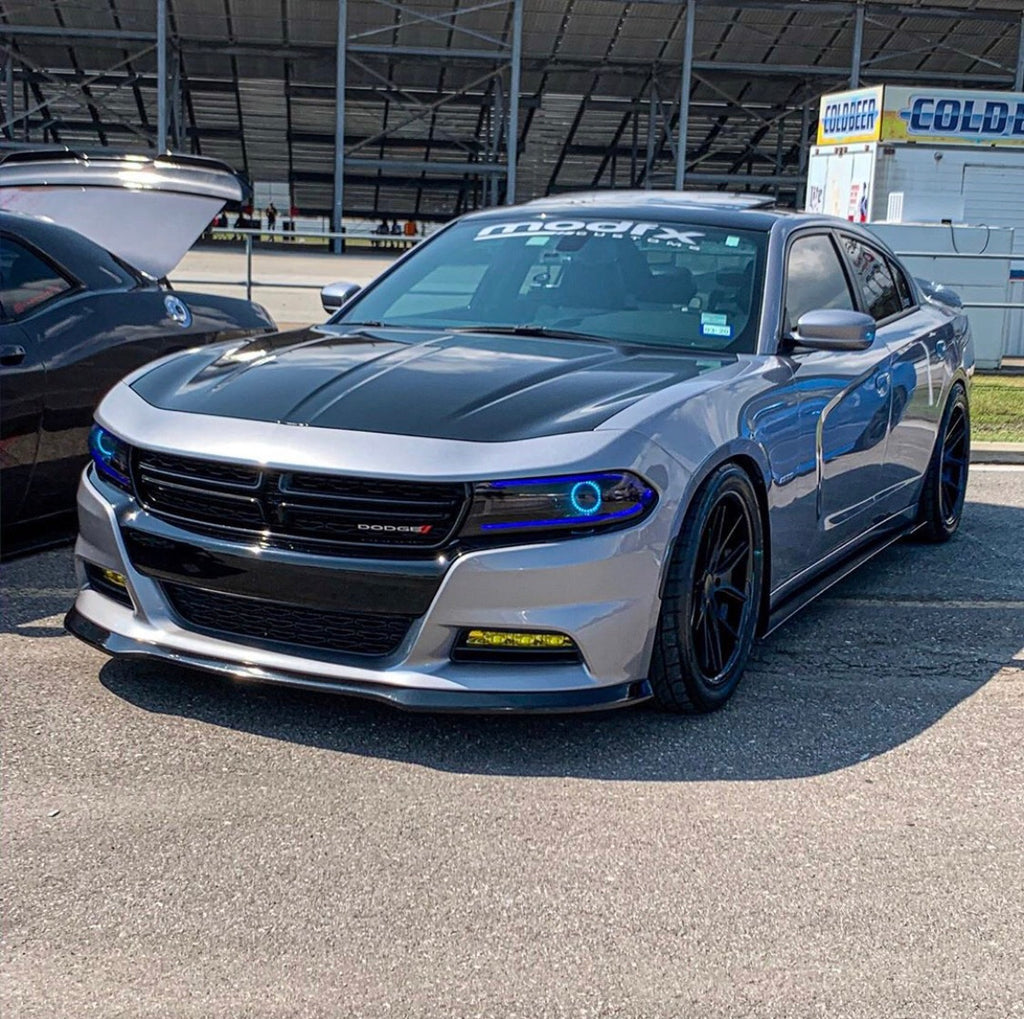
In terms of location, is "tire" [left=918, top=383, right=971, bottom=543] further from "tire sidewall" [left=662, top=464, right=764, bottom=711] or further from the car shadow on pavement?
"tire sidewall" [left=662, top=464, right=764, bottom=711]

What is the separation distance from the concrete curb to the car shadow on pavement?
4041mm

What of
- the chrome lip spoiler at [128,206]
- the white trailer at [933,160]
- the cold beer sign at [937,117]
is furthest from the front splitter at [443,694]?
the cold beer sign at [937,117]

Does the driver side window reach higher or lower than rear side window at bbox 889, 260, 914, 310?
higher

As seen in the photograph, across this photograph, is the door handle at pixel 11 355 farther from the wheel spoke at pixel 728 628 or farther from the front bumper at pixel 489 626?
the wheel spoke at pixel 728 628

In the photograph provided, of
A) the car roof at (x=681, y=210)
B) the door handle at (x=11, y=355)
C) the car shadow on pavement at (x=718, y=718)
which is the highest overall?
the car roof at (x=681, y=210)

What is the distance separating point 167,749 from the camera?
12.2ft

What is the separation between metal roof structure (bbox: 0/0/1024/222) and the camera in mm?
29375

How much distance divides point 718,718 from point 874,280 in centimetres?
262

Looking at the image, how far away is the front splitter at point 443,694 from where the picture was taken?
365 centimetres

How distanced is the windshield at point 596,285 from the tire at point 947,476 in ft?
6.10

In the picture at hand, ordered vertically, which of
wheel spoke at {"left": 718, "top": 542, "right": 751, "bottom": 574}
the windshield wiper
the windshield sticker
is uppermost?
the windshield sticker

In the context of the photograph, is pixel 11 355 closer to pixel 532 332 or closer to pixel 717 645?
pixel 532 332

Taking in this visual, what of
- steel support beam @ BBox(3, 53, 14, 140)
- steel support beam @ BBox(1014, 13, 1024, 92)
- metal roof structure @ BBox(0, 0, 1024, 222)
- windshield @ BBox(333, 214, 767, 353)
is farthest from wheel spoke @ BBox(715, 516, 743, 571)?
steel support beam @ BBox(3, 53, 14, 140)

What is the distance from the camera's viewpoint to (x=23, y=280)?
571cm
